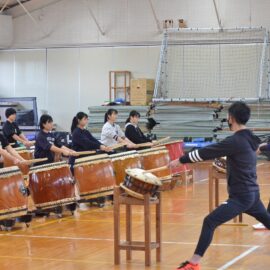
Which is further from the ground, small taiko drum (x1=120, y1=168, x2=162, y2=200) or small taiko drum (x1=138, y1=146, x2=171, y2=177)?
small taiko drum (x1=120, y1=168, x2=162, y2=200)

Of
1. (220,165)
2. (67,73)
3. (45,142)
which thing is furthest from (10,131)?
(67,73)

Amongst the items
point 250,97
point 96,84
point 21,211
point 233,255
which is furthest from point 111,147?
point 96,84

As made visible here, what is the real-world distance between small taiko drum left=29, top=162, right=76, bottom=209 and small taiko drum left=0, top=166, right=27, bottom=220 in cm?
89

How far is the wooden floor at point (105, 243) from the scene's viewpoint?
8.41m

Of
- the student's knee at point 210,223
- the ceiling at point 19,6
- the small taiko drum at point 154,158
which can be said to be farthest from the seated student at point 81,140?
the ceiling at point 19,6

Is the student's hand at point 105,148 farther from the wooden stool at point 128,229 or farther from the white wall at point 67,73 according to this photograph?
the white wall at point 67,73

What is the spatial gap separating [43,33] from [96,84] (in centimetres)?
270

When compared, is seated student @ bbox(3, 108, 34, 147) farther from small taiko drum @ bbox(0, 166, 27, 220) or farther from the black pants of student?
the black pants of student

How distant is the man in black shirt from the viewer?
7320mm

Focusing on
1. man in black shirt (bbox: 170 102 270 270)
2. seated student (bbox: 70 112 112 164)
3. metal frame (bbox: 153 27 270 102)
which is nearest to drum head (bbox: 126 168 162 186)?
man in black shirt (bbox: 170 102 270 270)

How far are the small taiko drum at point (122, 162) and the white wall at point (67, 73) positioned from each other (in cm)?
1157

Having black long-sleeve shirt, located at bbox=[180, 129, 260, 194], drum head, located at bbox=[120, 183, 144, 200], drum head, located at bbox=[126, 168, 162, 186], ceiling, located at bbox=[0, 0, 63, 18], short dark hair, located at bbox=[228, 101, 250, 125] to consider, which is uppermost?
ceiling, located at bbox=[0, 0, 63, 18]

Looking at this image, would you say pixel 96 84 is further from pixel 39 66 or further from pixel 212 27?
pixel 212 27

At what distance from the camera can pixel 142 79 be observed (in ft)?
79.8
